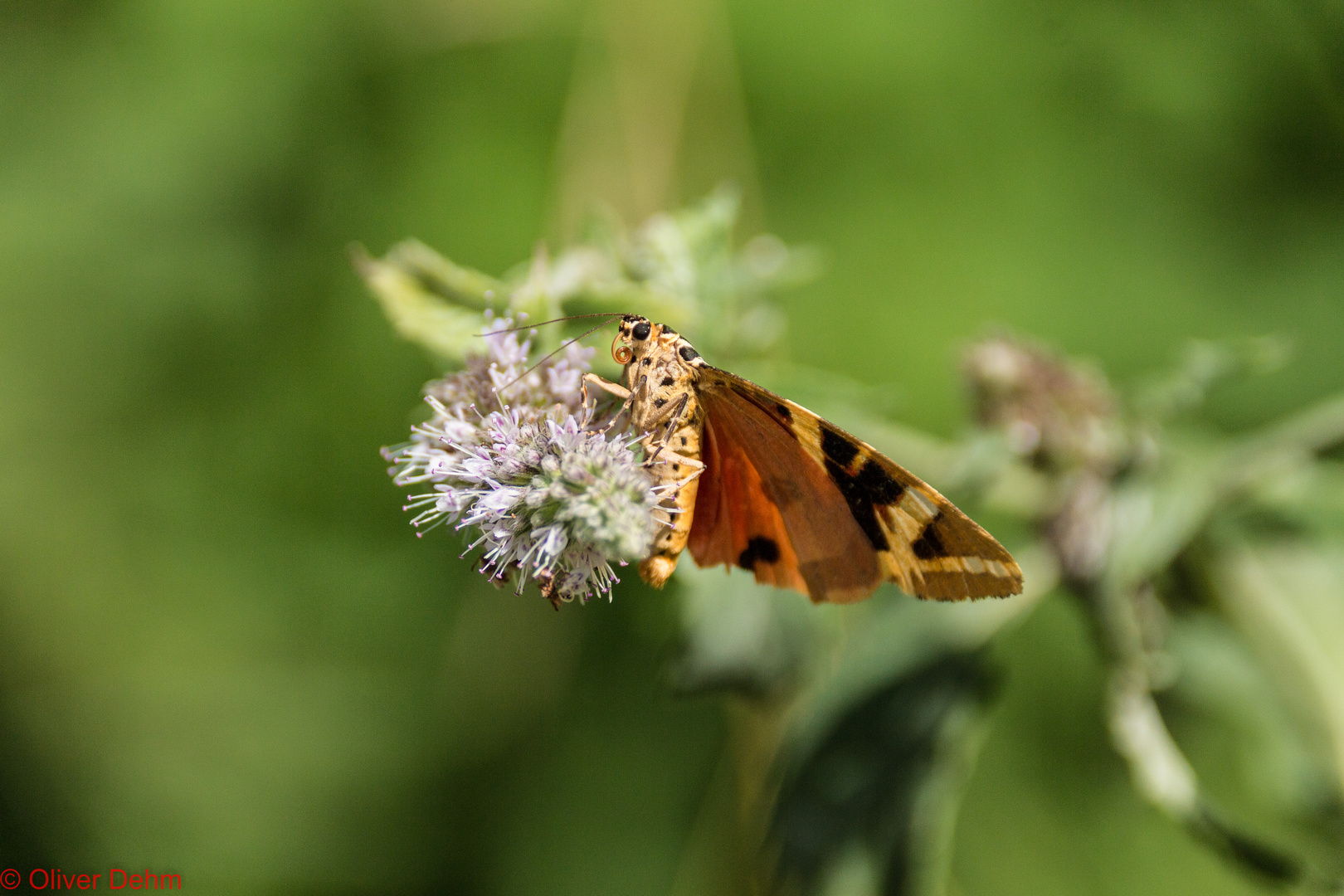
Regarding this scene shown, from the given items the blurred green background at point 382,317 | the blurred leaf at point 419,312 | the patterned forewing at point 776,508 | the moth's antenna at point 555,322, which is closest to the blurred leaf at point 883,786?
the blurred green background at point 382,317

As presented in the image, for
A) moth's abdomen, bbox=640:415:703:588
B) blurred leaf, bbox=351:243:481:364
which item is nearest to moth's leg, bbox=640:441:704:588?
moth's abdomen, bbox=640:415:703:588

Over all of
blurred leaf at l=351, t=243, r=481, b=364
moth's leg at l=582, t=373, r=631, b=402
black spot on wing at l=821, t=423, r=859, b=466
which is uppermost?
blurred leaf at l=351, t=243, r=481, b=364

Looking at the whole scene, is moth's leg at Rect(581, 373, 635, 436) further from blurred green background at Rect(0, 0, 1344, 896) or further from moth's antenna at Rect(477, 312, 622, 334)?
blurred green background at Rect(0, 0, 1344, 896)

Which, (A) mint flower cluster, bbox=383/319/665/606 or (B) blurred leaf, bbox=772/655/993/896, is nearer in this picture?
(A) mint flower cluster, bbox=383/319/665/606

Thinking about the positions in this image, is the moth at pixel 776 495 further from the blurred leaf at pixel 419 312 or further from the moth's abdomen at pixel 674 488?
the blurred leaf at pixel 419 312

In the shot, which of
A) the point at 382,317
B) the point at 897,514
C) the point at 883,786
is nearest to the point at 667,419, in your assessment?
the point at 897,514

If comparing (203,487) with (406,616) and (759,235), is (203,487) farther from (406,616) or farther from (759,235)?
(759,235)
